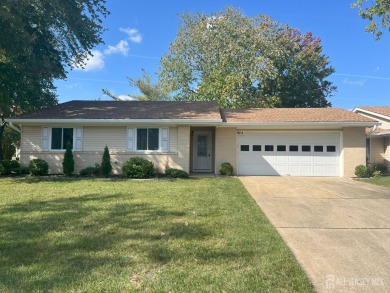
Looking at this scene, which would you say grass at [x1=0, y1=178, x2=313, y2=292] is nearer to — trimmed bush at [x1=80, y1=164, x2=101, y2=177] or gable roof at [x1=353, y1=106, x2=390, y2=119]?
trimmed bush at [x1=80, y1=164, x2=101, y2=177]

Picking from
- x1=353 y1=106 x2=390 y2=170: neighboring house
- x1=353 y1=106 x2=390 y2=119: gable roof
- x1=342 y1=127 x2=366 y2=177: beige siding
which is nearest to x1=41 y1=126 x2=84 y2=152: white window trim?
x1=342 y1=127 x2=366 y2=177: beige siding

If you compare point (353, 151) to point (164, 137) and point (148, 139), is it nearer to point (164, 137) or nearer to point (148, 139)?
point (164, 137)

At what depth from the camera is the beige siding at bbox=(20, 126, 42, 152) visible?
15336mm

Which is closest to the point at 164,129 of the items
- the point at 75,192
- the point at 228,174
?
the point at 228,174

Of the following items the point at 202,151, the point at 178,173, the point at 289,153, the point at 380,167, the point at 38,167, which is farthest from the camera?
the point at 202,151

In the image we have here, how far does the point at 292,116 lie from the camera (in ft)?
53.8

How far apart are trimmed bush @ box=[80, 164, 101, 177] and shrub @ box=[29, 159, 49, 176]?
1.64 m

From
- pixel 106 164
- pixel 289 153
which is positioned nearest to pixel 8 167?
pixel 106 164

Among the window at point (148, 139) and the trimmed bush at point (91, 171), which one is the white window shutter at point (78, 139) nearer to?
the trimmed bush at point (91, 171)

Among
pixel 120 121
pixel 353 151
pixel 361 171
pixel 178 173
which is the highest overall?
pixel 120 121

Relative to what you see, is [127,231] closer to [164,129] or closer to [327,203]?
[327,203]

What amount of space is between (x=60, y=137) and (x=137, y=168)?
15.6 ft

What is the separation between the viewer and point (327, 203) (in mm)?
8180

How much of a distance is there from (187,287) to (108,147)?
41.6 feet
